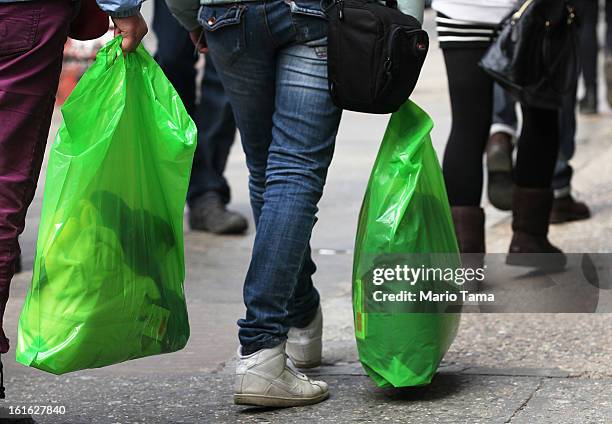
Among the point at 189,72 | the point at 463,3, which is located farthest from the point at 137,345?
the point at 189,72

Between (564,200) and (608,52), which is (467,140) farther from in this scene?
(608,52)

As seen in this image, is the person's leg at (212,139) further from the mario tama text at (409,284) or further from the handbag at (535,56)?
the mario tama text at (409,284)

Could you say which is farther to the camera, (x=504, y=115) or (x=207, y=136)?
(x=207, y=136)

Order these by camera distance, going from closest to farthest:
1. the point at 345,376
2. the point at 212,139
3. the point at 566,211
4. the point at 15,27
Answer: the point at 15,27, the point at 345,376, the point at 566,211, the point at 212,139

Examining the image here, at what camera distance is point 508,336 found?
392cm

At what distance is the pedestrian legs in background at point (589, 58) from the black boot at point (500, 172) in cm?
300

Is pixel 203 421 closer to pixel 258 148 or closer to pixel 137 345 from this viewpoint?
pixel 137 345

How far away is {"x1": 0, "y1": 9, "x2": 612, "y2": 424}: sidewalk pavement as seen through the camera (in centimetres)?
321

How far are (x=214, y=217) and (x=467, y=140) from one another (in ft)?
5.67

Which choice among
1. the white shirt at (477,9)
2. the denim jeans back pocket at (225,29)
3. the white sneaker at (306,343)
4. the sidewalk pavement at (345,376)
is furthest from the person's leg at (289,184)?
the white shirt at (477,9)

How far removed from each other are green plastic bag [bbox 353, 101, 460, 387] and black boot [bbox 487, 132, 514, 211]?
6.93ft

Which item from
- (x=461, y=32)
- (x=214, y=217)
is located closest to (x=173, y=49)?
(x=214, y=217)

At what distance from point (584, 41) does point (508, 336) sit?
17.4 feet

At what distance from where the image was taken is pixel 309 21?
10.3ft
